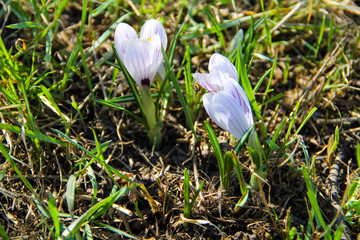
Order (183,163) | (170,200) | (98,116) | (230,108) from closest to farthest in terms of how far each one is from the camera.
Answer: (230,108), (170,200), (183,163), (98,116)

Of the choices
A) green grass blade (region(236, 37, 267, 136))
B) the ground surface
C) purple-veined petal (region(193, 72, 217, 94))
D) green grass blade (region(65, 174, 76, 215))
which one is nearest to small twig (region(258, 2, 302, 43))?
the ground surface

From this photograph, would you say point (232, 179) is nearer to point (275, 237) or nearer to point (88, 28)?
point (275, 237)

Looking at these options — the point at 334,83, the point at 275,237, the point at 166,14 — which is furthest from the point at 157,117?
the point at 334,83

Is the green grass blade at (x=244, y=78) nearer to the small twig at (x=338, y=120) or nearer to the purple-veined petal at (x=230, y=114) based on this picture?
the purple-veined petal at (x=230, y=114)

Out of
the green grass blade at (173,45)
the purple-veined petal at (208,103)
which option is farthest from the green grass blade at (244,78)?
the green grass blade at (173,45)

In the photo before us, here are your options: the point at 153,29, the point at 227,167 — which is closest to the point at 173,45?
the point at 153,29
